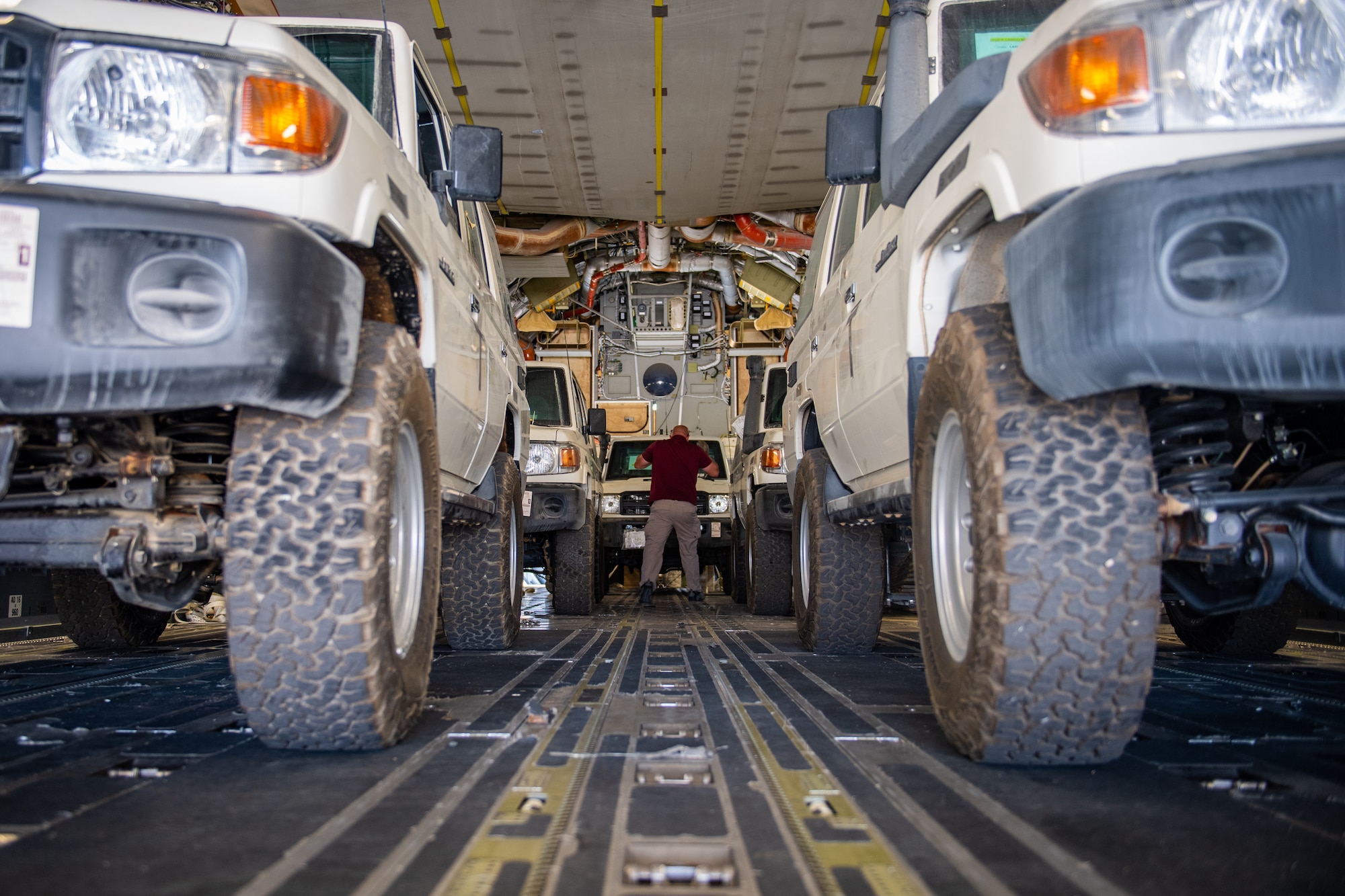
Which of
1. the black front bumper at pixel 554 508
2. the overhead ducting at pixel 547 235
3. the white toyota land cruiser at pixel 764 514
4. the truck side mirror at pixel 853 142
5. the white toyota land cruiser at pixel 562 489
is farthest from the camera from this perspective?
the overhead ducting at pixel 547 235

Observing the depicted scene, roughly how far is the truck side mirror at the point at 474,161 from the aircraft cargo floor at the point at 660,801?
1885mm

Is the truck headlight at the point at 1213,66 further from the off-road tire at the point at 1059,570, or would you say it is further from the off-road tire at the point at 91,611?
the off-road tire at the point at 91,611

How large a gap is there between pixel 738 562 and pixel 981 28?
714cm

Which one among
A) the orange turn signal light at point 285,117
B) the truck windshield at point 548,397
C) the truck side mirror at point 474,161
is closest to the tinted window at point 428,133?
the truck side mirror at point 474,161

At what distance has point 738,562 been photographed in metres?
9.73

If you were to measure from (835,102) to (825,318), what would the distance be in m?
4.96

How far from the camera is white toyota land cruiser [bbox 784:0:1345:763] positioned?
154 centimetres

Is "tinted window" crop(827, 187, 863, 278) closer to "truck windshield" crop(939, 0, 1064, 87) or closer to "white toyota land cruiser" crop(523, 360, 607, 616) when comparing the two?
"truck windshield" crop(939, 0, 1064, 87)

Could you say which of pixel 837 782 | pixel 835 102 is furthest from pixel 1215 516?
pixel 835 102

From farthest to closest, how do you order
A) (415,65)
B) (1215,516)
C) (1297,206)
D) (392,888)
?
(415,65) → (1215,516) → (1297,206) → (392,888)

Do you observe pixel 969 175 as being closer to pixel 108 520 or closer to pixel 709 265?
pixel 108 520

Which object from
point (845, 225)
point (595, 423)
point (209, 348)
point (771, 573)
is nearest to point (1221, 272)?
point (209, 348)

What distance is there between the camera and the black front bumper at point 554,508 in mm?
7270

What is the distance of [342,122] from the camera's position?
211 centimetres
